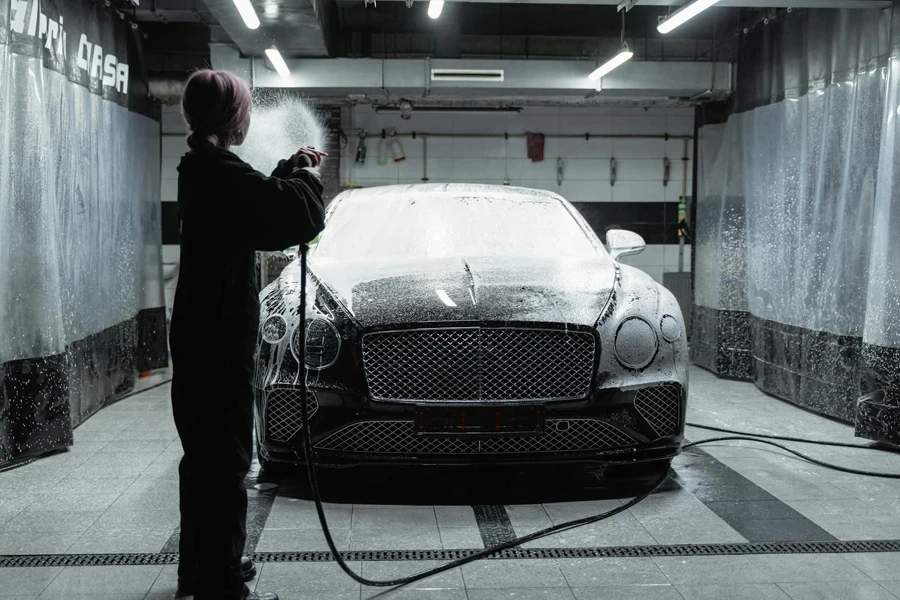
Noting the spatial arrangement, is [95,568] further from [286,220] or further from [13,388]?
[13,388]

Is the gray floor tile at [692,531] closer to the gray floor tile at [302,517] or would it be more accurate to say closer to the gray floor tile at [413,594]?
the gray floor tile at [413,594]

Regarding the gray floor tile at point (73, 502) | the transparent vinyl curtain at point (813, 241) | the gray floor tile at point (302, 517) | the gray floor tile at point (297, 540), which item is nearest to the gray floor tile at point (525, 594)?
the gray floor tile at point (297, 540)

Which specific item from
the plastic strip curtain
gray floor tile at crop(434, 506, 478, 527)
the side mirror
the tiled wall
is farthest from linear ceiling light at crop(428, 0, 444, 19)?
the tiled wall

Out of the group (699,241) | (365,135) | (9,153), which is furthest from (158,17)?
(699,241)

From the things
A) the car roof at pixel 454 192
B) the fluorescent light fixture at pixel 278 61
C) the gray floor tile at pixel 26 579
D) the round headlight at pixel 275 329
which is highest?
the fluorescent light fixture at pixel 278 61

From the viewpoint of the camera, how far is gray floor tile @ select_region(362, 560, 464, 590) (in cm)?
270

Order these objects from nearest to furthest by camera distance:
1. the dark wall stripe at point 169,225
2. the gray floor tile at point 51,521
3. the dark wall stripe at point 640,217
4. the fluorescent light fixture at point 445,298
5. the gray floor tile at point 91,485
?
the gray floor tile at point 51,521 → the fluorescent light fixture at point 445,298 → the gray floor tile at point 91,485 → the dark wall stripe at point 169,225 → the dark wall stripe at point 640,217

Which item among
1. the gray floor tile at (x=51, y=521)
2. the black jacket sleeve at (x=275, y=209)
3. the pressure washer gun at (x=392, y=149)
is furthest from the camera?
the pressure washer gun at (x=392, y=149)

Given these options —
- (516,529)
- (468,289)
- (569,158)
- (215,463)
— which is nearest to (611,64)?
(569,158)

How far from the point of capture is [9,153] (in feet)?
14.0

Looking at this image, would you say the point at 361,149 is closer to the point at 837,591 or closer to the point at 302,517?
the point at 302,517

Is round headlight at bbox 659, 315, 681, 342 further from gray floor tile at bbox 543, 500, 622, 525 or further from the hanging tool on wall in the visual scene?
the hanging tool on wall

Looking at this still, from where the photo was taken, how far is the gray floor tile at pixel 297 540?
3.05m

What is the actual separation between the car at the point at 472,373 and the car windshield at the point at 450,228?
54 cm
